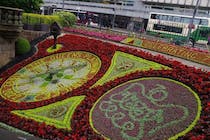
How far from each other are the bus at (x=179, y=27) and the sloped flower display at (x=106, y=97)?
1014 inches

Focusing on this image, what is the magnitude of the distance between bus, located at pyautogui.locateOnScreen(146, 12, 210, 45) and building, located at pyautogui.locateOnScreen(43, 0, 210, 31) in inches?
546

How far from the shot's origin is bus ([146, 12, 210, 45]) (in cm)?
3903

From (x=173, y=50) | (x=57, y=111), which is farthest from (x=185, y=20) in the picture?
(x=57, y=111)

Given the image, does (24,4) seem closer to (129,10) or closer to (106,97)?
(106,97)

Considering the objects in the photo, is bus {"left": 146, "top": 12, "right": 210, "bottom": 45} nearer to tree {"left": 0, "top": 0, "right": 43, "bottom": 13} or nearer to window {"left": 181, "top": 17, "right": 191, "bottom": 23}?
window {"left": 181, "top": 17, "right": 191, "bottom": 23}

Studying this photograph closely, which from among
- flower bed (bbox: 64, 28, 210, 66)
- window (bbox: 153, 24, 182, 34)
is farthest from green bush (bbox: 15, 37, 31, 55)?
window (bbox: 153, 24, 182, 34)

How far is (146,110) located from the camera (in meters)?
9.76

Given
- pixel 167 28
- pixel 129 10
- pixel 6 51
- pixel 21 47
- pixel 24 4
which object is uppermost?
pixel 129 10

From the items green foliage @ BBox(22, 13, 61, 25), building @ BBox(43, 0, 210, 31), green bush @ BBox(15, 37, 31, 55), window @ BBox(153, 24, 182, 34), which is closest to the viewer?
green bush @ BBox(15, 37, 31, 55)

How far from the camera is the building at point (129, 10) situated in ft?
207

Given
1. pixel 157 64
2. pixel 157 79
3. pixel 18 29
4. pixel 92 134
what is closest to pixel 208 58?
pixel 157 64

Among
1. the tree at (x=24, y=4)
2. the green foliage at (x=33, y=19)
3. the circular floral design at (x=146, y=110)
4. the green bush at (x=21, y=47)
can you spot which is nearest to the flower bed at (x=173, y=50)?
the green foliage at (x=33, y=19)

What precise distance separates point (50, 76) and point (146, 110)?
614cm

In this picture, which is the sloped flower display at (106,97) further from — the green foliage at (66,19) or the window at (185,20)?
the window at (185,20)
